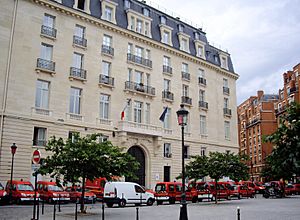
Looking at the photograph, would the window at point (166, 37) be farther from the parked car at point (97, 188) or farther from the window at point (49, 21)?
the parked car at point (97, 188)

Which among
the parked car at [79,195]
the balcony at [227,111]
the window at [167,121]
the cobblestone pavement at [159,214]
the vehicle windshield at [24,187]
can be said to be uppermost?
the balcony at [227,111]

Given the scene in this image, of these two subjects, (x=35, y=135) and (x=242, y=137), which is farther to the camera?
(x=242, y=137)

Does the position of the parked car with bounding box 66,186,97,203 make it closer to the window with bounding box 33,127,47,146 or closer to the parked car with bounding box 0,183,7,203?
the window with bounding box 33,127,47,146

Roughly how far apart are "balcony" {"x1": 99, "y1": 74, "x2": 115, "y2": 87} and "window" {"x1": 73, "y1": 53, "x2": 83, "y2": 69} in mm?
2142

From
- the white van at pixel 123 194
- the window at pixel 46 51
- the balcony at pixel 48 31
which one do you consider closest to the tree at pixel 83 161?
the white van at pixel 123 194

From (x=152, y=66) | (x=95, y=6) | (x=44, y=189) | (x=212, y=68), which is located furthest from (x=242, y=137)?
(x=44, y=189)

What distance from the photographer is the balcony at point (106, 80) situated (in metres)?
32.7

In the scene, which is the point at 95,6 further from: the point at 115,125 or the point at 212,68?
the point at 212,68

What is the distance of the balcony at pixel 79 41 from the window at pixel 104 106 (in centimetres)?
497

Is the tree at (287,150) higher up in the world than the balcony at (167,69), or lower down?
lower down

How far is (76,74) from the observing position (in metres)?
31.0

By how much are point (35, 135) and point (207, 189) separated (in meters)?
15.5

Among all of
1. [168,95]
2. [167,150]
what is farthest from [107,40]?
[167,150]

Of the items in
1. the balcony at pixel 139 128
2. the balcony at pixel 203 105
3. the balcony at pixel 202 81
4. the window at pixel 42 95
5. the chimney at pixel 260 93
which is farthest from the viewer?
the chimney at pixel 260 93
